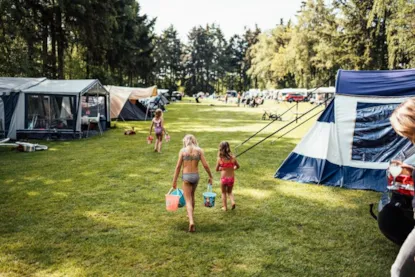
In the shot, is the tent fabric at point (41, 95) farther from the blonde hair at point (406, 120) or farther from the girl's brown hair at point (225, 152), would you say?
the blonde hair at point (406, 120)

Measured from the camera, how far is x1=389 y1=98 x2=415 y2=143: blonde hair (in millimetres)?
1942

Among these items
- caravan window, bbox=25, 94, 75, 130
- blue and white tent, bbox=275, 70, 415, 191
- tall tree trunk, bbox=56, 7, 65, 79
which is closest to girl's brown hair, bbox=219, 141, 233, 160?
blue and white tent, bbox=275, 70, 415, 191

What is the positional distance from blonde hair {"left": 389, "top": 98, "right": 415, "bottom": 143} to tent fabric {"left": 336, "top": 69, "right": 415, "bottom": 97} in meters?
4.85

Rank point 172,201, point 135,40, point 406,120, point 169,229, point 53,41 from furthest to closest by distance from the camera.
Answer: point 135,40, point 53,41, point 169,229, point 172,201, point 406,120

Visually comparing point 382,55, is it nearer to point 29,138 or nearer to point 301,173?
point 301,173

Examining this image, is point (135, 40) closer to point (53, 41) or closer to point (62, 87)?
point (53, 41)

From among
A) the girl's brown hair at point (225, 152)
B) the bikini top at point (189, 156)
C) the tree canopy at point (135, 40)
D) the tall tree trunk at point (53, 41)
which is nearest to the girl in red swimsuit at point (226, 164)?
the girl's brown hair at point (225, 152)

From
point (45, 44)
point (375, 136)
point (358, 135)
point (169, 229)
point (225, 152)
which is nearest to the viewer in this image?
point (169, 229)

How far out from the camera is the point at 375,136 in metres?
6.40

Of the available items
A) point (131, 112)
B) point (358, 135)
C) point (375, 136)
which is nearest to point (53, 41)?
point (131, 112)

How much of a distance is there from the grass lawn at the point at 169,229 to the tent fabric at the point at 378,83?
1.97 metres

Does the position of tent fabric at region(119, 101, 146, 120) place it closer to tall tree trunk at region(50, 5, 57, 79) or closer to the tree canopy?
the tree canopy

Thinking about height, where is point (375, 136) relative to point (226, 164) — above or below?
above

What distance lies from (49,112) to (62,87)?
1.15 m
